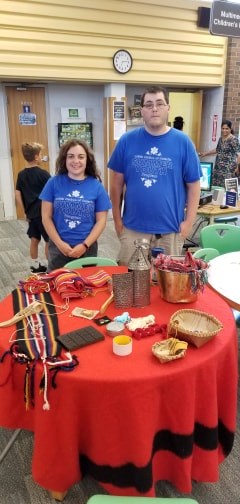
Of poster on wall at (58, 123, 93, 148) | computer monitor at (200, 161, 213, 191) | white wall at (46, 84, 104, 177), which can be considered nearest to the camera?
computer monitor at (200, 161, 213, 191)

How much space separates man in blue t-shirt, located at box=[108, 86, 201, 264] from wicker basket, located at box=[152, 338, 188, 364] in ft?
3.71

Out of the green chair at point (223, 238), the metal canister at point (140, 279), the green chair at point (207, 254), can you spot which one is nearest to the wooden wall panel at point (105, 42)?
the green chair at point (223, 238)

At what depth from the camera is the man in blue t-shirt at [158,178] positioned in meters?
2.33

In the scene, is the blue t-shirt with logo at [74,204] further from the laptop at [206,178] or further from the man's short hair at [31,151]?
the laptop at [206,178]

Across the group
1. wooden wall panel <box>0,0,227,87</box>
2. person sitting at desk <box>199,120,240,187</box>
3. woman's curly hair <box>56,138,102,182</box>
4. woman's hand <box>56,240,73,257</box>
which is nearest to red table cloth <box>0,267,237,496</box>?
woman's hand <box>56,240,73,257</box>

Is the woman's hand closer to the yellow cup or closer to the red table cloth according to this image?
the red table cloth

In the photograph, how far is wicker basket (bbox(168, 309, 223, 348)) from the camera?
1.40 metres

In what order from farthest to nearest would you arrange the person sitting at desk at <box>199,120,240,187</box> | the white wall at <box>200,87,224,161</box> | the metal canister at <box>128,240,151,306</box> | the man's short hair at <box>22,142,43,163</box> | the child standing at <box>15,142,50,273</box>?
1. the white wall at <box>200,87,224,161</box>
2. the person sitting at desk at <box>199,120,240,187</box>
3. the child standing at <box>15,142,50,273</box>
4. the man's short hair at <box>22,142,43,163</box>
5. the metal canister at <box>128,240,151,306</box>

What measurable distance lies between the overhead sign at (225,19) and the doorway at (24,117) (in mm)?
2822

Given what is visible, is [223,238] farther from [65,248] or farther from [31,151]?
[31,151]

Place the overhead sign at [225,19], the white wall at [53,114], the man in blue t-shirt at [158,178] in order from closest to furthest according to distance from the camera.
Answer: the man in blue t-shirt at [158,178] → the overhead sign at [225,19] → the white wall at [53,114]

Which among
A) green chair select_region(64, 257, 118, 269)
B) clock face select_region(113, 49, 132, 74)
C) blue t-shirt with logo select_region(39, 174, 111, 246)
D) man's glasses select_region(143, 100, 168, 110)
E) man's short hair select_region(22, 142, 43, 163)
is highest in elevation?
clock face select_region(113, 49, 132, 74)

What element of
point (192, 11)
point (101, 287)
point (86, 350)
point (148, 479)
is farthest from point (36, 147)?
point (192, 11)

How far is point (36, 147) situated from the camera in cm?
381
